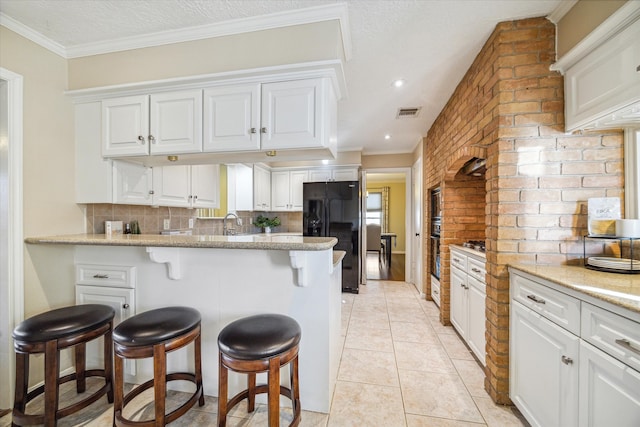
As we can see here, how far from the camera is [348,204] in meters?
4.11

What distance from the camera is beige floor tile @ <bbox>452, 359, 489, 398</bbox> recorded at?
1759 mm

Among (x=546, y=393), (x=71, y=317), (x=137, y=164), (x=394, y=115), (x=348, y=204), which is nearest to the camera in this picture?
(x=546, y=393)

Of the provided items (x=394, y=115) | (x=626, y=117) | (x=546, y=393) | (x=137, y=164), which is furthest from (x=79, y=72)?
(x=546, y=393)

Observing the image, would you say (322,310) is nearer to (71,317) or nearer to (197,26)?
(71,317)

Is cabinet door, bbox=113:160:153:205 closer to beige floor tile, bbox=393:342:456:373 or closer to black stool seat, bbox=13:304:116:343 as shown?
black stool seat, bbox=13:304:116:343

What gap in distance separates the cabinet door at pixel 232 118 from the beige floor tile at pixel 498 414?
7.32 feet

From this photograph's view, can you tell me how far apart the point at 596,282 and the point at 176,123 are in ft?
8.44

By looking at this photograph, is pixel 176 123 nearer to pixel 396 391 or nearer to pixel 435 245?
pixel 396 391

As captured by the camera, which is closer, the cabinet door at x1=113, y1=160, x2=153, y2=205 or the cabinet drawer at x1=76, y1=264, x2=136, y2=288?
the cabinet drawer at x1=76, y1=264, x2=136, y2=288

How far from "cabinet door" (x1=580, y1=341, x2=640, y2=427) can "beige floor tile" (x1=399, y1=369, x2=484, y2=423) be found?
0.65 meters

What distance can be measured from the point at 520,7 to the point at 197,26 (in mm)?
2055

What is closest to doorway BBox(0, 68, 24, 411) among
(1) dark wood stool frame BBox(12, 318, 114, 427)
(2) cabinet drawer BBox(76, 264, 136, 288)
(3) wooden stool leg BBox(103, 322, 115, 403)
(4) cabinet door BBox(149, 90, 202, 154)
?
(2) cabinet drawer BBox(76, 264, 136, 288)

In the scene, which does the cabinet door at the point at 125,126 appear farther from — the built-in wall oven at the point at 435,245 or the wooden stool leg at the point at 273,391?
the built-in wall oven at the point at 435,245

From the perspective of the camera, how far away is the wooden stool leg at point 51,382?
4.22ft
